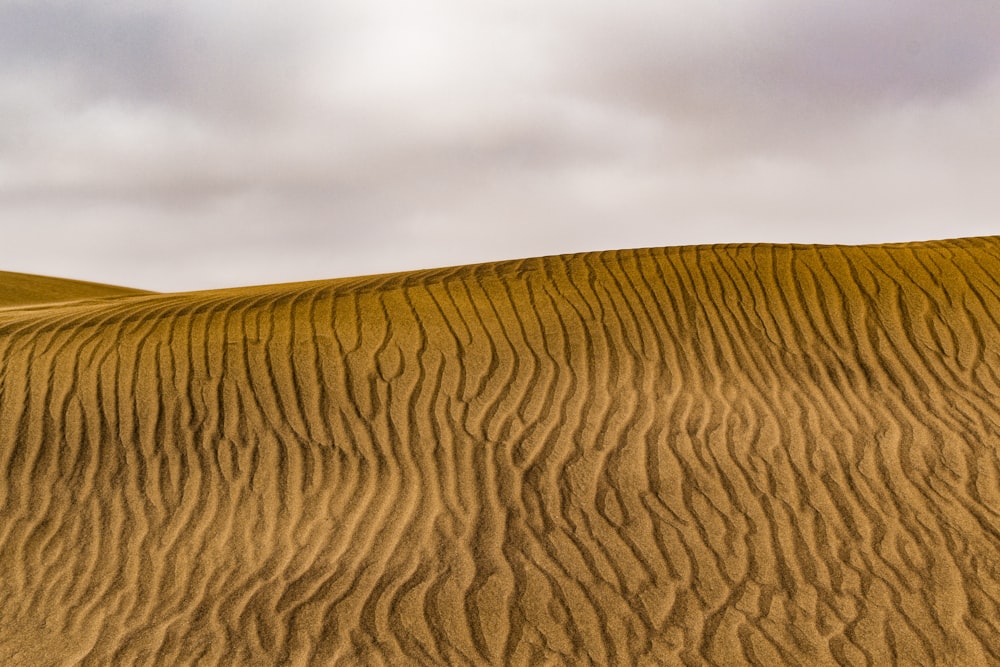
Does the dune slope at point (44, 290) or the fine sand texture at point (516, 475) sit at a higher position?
the dune slope at point (44, 290)

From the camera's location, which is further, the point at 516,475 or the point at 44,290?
the point at 44,290

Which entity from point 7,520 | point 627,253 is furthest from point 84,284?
point 7,520

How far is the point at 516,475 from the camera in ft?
21.6

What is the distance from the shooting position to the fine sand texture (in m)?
5.16

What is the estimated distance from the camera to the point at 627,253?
1158cm

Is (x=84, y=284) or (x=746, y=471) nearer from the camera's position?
(x=746, y=471)

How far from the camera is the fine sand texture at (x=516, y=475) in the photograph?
516 cm

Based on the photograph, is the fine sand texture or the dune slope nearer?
the fine sand texture

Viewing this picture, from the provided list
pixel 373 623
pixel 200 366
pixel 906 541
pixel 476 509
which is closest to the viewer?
pixel 373 623

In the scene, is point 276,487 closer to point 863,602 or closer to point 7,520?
point 7,520

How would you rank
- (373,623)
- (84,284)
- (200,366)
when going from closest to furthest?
(373,623) < (200,366) < (84,284)

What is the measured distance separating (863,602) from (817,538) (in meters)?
0.63

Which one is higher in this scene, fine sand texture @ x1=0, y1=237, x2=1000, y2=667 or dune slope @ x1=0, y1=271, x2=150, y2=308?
dune slope @ x1=0, y1=271, x2=150, y2=308

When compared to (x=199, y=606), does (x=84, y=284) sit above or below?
above
